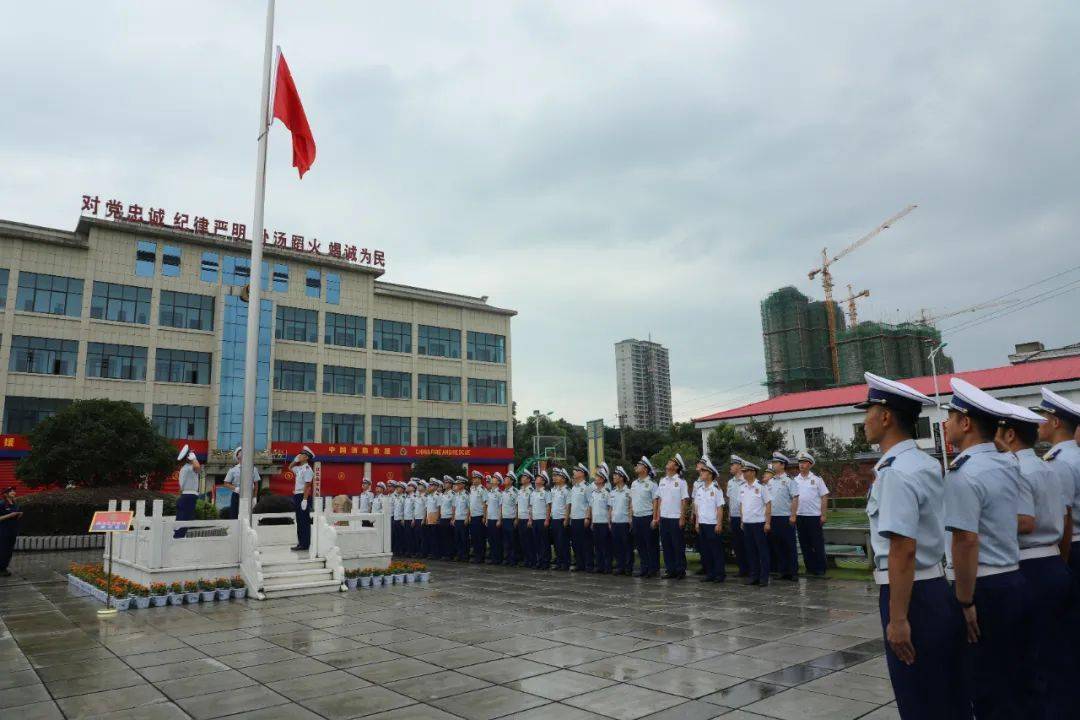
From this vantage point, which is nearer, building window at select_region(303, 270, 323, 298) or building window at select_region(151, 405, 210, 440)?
building window at select_region(151, 405, 210, 440)

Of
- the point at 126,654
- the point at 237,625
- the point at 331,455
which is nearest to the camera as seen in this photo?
the point at 126,654

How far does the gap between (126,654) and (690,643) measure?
4.52 metres

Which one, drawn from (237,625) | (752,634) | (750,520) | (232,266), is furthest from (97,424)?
(752,634)

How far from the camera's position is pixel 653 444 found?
185 feet

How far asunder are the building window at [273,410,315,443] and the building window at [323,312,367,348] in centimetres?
396

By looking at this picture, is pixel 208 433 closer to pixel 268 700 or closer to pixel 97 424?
pixel 97 424

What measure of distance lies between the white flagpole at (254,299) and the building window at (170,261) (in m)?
23.5

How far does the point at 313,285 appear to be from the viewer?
34.5 m

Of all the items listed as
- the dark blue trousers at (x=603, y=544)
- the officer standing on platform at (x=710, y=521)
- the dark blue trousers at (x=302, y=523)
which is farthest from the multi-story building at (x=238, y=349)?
the officer standing on platform at (x=710, y=521)

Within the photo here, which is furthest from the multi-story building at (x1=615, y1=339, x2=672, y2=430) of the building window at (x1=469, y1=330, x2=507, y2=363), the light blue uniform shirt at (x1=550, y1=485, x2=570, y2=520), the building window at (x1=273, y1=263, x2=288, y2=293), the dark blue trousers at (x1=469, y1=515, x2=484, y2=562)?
the light blue uniform shirt at (x1=550, y1=485, x2=570, y2=520)

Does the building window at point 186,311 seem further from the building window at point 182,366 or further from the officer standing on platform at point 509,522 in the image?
the officer standing on platform at point 509,522

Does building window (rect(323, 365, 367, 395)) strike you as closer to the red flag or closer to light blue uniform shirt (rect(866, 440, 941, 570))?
the red flag

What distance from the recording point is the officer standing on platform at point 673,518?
9.61 meters

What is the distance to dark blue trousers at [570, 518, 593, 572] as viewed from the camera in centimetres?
1116
